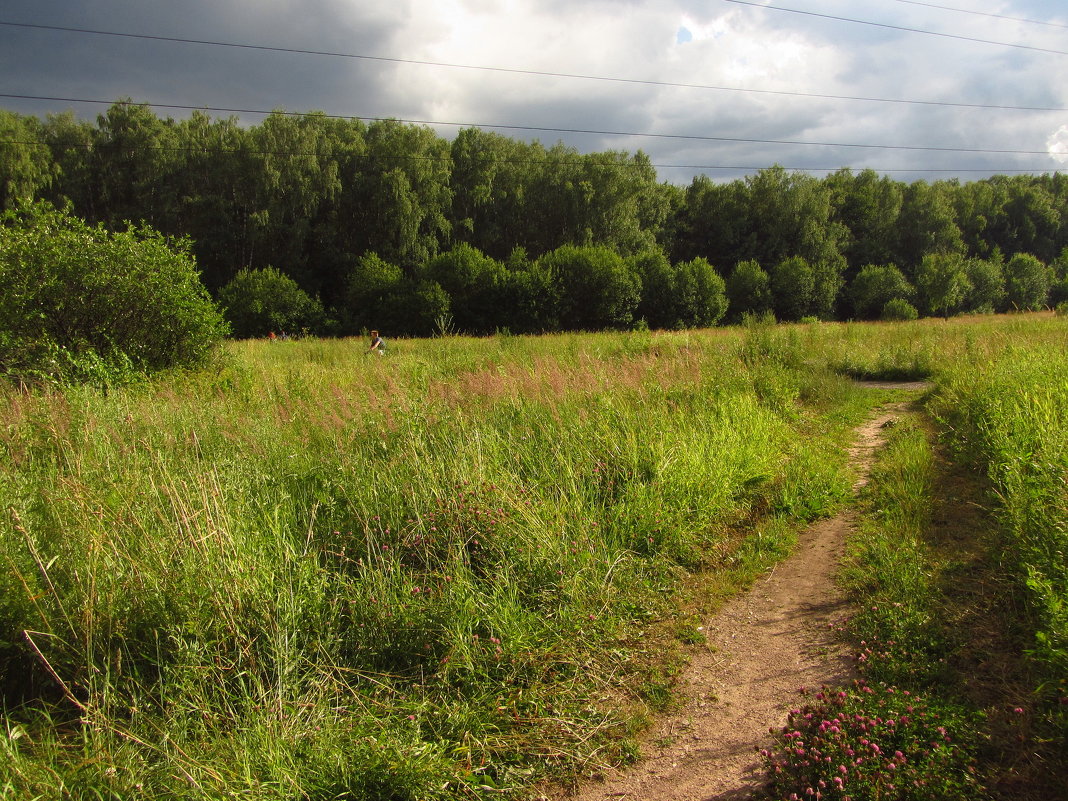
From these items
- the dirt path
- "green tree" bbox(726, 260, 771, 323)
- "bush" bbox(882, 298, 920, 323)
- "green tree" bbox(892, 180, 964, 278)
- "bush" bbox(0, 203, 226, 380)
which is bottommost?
the dirt path

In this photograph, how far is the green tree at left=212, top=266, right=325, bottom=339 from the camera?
40719 mm

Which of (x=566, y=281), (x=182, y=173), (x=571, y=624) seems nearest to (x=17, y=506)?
(x=571, y=624)

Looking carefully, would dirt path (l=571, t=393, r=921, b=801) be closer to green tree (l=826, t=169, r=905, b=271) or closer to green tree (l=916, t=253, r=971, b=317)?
green tree (l=916, t=253, r=971, b=317)

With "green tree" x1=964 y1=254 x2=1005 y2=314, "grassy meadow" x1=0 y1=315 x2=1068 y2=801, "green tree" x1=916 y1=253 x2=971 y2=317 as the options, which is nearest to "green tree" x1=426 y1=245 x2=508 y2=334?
"green tree" x1=916 y1=253 x2=971 y2=317

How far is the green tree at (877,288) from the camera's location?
2203 inches

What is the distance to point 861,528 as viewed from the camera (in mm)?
5539

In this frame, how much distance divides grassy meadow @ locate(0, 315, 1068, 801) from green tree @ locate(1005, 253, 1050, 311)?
6701cm

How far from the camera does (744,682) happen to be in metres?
3.57

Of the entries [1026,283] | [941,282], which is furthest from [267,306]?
[1026,283]

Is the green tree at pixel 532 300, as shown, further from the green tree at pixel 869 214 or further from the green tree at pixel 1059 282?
the green tree at pixel 1059 282

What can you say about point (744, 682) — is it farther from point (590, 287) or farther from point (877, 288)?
point (877, 288)

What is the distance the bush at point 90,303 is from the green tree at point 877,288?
193ft

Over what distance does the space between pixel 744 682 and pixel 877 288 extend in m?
61.7

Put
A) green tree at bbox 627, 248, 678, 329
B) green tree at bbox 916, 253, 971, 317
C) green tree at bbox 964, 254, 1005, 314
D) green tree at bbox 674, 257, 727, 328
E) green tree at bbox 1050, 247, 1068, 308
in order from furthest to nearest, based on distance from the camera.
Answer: green tree at bbox 964, 254, 1005, 314 < green tree at bbox 1050, 247, 1068, 308 < green tree at bbox 674, 257, 727, 328 < green tree at bbox 627, 248, 678, 329 < green tree at bbox 916, 253, 971, 317
